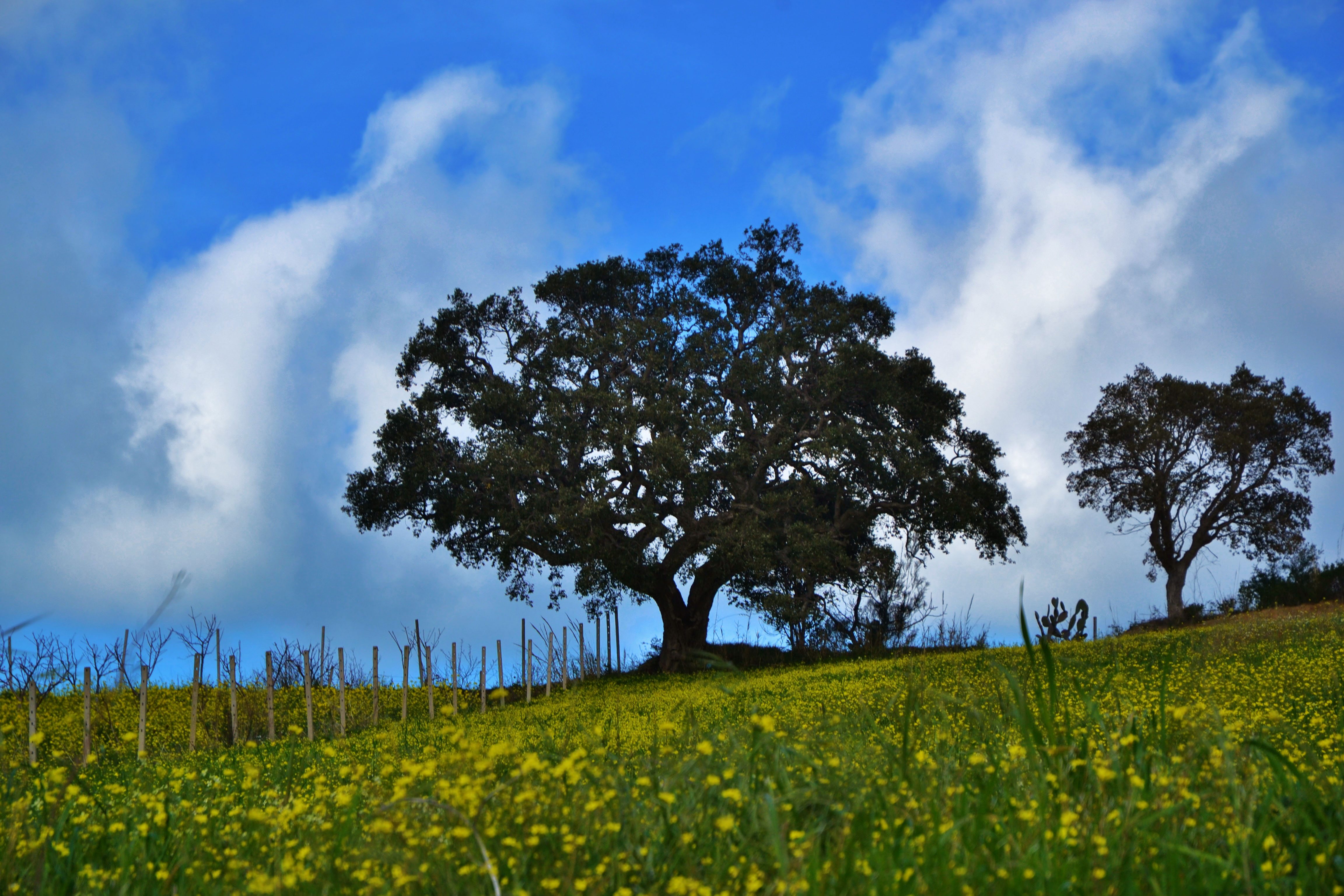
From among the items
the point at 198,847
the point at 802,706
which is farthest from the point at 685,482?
the point at 198,847

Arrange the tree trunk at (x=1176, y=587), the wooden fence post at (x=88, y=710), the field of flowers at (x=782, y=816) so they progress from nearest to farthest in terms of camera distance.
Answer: the field of flowers at (x=782, y=816)
the wooden fence post at (x=88, y=710)
the tree trunk at (x=1176, y=587)

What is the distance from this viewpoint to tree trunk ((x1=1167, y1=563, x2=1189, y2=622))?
27.8m

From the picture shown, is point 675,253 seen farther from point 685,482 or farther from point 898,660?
point 898,660

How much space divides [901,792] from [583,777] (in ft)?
3.78

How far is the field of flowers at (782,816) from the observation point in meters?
2.73

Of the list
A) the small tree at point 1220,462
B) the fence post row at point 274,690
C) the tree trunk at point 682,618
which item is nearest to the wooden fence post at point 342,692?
the fence post row at point 274,690

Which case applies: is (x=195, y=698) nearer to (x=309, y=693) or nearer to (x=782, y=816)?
(x=309, y=693)

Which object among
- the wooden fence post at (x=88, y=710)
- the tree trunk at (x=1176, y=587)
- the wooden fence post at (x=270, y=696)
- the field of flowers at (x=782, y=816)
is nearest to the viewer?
the field of flowers at (x=782, y=816)

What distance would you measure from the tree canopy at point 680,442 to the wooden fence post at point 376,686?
4011 mm

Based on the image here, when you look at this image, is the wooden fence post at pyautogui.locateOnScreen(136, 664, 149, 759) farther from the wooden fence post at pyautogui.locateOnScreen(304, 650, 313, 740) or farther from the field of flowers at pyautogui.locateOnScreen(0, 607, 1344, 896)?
the field of flowers at pyautogui.locateOnScreen(0, 607, 1344, 896)

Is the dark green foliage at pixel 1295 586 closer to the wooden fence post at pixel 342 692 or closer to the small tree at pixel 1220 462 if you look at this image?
the small tree at pixel 1220 462

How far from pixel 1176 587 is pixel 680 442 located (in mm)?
17486

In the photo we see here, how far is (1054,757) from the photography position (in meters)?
3.63

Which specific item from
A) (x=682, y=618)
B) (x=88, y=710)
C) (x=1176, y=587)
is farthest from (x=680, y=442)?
(x=1176, y=587)
